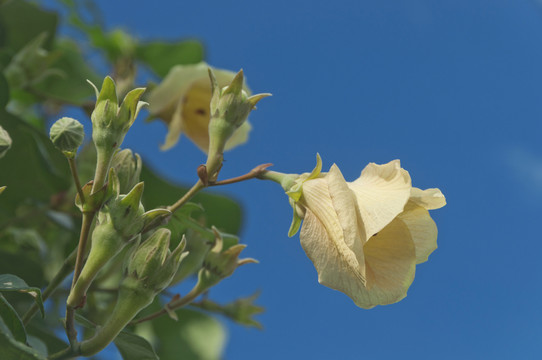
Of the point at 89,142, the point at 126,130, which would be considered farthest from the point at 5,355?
the point at 89,142

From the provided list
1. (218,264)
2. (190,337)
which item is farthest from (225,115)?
(190,337)

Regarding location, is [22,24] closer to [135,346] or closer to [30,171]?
[30,171]

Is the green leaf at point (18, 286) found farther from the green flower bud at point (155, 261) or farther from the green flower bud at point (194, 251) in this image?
the green flower bud at point (194, 251)

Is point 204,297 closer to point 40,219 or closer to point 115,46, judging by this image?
point 40,219

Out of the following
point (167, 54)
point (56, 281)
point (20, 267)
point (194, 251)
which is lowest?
point (20, 267)

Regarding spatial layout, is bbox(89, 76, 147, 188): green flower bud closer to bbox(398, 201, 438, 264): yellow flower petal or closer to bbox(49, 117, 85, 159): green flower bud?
bbox(49, 117, 85, 159): green flower bud

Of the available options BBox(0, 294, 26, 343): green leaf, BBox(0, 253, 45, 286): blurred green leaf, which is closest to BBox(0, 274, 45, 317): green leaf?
BBox(0, 294, 26, 343): green leaf
